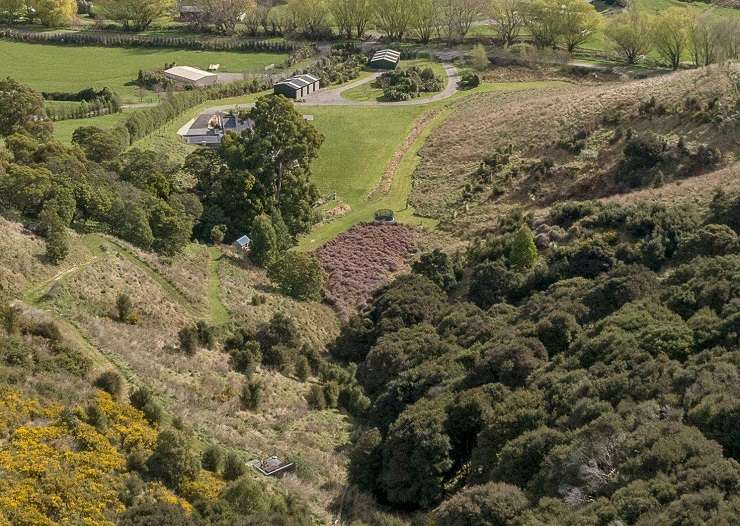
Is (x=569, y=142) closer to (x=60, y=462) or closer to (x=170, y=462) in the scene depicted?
(x=170, y=462)

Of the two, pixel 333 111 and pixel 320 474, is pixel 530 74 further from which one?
pixel 320 474

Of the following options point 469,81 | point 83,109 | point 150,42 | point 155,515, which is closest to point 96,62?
point 150,42

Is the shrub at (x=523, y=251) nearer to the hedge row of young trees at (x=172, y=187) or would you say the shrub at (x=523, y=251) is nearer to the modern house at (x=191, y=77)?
the hedge row of young trees at (x=172, y=187)

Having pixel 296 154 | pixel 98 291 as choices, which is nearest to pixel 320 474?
pixel 98 291

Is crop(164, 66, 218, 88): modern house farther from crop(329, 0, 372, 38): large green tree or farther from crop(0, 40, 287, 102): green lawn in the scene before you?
crop(329, 0, 372, 38): large green tree

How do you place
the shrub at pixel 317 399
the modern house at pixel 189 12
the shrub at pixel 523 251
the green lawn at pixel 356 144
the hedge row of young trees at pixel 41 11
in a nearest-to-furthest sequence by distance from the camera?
the shrub at pixel 317 399 < the shrub at pixel 523 251 < the green lawn at pixel 356 144 < the hedge row of young trees at pixel 41 11 < the modern house at pixel 189 12

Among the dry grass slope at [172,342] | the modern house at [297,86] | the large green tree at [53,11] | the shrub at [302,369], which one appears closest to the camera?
the dry grass slope at [172,342]

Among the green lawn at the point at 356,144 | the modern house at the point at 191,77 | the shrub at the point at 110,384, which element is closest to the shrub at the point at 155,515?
the shrub at the point at 110,384
